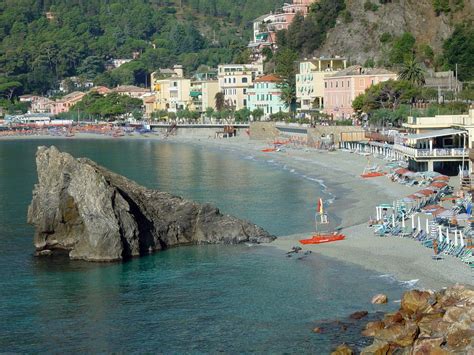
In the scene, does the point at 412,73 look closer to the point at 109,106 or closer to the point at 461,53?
the point at 461,53

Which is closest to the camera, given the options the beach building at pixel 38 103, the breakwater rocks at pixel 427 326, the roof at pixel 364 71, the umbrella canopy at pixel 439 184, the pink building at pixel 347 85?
the breakwater rocks at pixel 427 326

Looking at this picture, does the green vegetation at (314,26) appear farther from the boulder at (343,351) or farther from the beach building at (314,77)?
the boulder at (343,351)

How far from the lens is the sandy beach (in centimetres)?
3509

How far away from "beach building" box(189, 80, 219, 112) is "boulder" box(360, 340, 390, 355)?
10967 cm

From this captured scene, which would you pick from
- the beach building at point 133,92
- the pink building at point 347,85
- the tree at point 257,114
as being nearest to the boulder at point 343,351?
the pink building at point 347,85

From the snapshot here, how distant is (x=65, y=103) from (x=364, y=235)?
462ft

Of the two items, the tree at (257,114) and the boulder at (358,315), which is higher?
the tree at (257,114)

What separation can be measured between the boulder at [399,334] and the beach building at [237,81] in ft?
330

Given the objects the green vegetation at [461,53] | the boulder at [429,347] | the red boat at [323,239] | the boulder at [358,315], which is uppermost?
the green vegetation at [461,53]

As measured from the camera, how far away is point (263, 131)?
110m

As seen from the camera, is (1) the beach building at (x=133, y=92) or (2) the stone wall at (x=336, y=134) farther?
(1) the beach building at (x=133, y=92)

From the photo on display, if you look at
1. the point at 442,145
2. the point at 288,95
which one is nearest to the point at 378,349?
the point at 442,145

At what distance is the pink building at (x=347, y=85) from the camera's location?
3789 inches

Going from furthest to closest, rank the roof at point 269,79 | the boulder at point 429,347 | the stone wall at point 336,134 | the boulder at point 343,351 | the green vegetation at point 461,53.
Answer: the roof at point 269,79, the green vegetation at point 461,53, the stone wall at point 336,134, the boulder at point 343,351, the boulder at point 429,347
